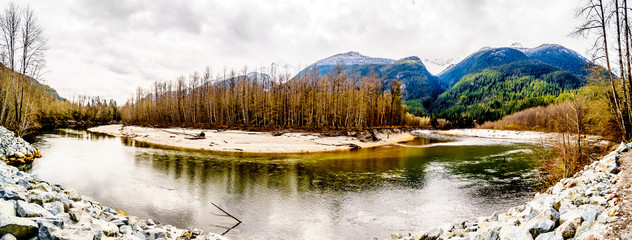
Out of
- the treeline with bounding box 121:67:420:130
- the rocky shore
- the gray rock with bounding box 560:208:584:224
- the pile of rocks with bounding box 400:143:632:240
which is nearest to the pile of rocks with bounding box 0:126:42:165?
the rocky shore

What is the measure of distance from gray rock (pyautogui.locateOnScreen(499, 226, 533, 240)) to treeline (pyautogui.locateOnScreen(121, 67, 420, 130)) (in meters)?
45.3

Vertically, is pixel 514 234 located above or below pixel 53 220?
below

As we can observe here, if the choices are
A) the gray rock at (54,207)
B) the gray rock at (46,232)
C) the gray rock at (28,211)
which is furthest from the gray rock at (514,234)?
the gray rock at (54,207)

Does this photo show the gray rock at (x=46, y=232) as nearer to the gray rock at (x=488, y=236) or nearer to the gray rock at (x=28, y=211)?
the gray rock at (x=28, y=211)

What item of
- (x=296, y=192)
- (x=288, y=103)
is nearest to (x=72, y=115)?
(x=288, y=103)

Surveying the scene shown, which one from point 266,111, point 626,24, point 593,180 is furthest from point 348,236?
point 266,111

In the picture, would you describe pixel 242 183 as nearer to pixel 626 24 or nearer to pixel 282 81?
pixel 626 24

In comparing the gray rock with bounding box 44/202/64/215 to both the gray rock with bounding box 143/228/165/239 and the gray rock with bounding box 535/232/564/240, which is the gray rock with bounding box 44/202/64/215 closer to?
the gray rock with bounding box 143/228/165/239

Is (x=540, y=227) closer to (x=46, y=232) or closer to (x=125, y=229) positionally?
(x=46, y=232)

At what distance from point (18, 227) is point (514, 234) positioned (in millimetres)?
8219

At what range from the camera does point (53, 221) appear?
443 cm

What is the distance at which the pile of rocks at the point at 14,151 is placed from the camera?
60.6 feet

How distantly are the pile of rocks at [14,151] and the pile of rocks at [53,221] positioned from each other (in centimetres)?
1776

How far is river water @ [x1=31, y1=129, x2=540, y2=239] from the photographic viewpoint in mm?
10273
